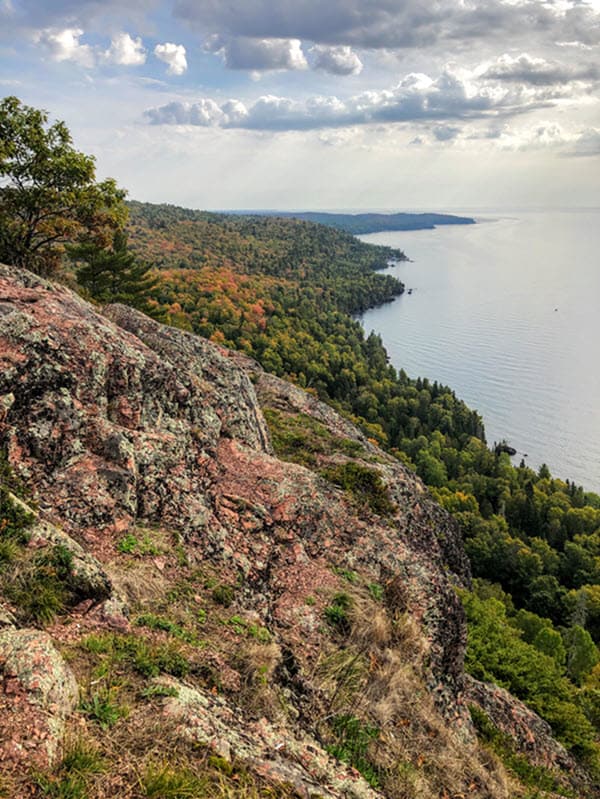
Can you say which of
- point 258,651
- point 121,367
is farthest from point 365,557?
point 121,367

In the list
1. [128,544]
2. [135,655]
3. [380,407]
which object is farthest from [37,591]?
[380,407]

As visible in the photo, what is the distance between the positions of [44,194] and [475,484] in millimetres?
76716

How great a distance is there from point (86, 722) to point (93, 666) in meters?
0.94

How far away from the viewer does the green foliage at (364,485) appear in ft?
Answer: 50.9

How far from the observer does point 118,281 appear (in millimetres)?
38562

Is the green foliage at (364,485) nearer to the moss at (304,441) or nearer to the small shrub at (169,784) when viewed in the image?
the moss at (304,441)

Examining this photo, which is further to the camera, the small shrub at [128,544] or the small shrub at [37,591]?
the small shrub at [128,544]

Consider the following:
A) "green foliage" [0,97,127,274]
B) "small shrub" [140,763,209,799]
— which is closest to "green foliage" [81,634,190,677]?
"small shrub" [140,763,209,799]

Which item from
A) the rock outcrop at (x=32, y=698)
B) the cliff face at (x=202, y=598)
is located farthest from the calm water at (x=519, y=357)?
the rock outcrop at (x=32, y=698)

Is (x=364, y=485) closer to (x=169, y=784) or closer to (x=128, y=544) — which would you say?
(x=128, y=544)

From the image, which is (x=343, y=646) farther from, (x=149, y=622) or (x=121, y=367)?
(x=121, y=367)

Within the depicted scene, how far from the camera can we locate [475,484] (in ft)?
265

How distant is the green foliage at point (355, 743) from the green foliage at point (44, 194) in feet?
59.8

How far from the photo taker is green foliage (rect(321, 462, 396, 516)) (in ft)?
50.9
